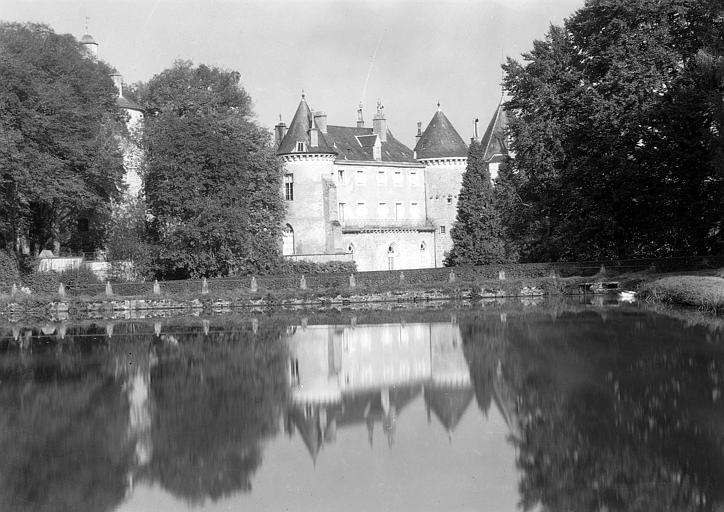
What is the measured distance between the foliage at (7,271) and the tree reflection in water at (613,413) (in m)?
26.0

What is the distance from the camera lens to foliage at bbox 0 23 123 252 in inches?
1571

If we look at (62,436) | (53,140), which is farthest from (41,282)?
(62,436)

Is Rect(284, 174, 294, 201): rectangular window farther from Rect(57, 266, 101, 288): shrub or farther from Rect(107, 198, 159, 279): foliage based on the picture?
Rect(57, 266, 101, 288): shrub

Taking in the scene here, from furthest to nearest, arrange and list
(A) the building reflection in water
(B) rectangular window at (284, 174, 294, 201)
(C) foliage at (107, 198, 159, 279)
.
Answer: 1. (B) rectangular window at (284, 174, 294, 201)
2. (C) foliage at (107, 198, 159, 279)
3. (A) the building reflection in water

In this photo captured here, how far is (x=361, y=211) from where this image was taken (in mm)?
59312

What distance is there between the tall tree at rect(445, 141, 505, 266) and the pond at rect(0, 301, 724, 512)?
1155 inches

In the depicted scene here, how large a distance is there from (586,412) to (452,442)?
192 centimetres

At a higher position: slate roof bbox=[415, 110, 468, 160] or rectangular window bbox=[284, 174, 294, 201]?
slate roof bbox=[415, 110, 468, 160]

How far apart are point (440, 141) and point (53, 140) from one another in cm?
2676

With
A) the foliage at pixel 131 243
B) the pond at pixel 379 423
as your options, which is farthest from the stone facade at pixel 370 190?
the pond at pixel 379 423

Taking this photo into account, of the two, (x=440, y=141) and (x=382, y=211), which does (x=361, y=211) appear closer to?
(x=382, y=211)

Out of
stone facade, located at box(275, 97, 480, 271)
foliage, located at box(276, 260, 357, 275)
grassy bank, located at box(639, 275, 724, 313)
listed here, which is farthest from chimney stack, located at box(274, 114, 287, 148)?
grassy bank, located at box(639, 275, 724, 313)

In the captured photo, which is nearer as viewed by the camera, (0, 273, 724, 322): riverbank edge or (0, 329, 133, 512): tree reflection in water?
(0, 329, 133, 512): tree reflection in water

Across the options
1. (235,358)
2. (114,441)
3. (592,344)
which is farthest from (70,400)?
(592,344)
